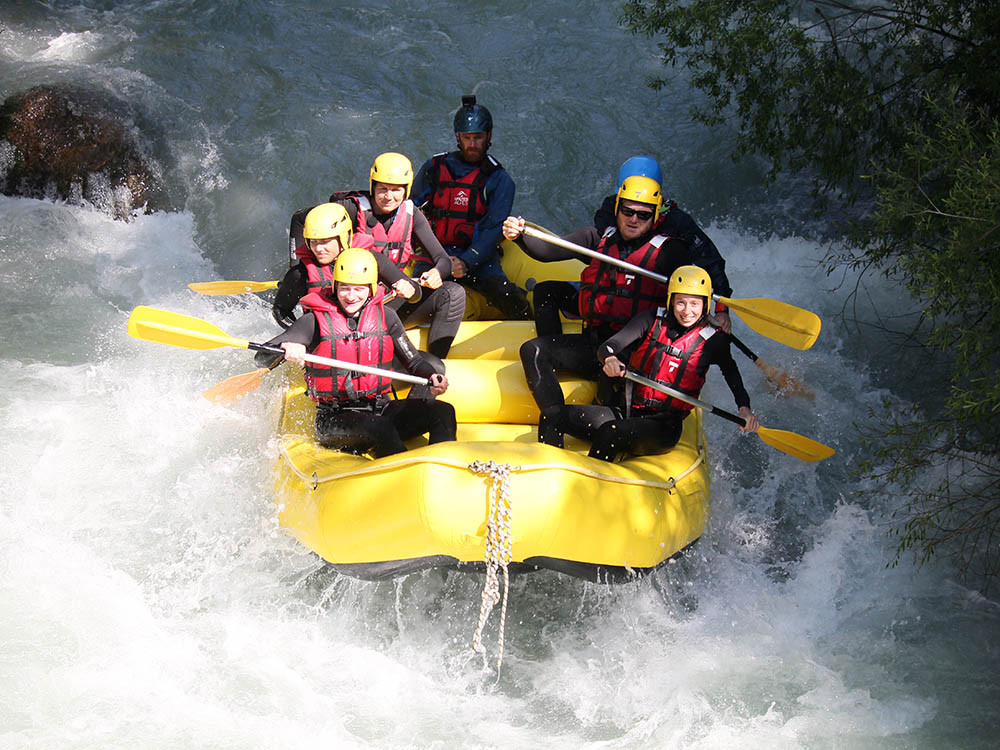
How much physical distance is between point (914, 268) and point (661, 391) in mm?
1069

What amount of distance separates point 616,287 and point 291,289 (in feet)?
4.95

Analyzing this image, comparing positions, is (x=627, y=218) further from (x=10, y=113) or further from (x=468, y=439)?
(x=10, y=113)

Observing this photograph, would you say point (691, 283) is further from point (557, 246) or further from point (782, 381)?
point (782, 381)

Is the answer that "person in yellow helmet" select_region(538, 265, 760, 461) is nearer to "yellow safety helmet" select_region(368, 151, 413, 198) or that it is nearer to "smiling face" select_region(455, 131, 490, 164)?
"yellow safety helmet" select_region(368, 151, 413, 198)

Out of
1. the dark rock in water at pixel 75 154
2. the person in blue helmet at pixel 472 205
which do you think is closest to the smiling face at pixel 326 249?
the person in blue helmet at pixel 472 205

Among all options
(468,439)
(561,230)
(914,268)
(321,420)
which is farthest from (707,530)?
(561,230)

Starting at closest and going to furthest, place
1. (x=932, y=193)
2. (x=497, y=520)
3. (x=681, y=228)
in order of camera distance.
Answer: (x=497, y=520)
(x=681, y=228)
(x=932, y=193)

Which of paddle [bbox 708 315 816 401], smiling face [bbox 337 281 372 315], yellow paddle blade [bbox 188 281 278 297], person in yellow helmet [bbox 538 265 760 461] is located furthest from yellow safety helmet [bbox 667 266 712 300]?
yellow paddle blade [bbox 188 281 278 297]

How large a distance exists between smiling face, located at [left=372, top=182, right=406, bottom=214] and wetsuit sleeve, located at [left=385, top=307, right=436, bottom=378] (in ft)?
2.40

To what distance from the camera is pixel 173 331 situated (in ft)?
14.4

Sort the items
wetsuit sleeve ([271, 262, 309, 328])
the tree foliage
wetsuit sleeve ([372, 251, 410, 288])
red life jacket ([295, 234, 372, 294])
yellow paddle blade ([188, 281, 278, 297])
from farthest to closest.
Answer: yellow paddle blade ([188, 281, 278, 297]) → wetsuit sleeve ([271, 262, 309, 328]) → wetsuit sleeve ([372, 251, 410, 288]) → red life jacket ([295, 234, 372, 294]) → the tree foliage

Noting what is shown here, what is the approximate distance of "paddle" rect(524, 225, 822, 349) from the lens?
180 inches

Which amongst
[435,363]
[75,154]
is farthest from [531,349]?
[75,154]

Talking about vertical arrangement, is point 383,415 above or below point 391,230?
below
